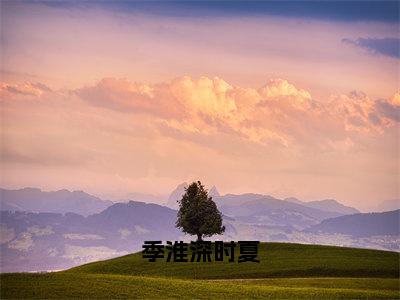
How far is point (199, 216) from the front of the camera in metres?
120

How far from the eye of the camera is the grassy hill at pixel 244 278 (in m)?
63.8

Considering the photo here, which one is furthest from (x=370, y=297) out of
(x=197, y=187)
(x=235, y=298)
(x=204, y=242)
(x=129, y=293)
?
(x=197, y=187)

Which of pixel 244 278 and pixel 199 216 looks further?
pixel 199 216

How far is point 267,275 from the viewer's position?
304 feet

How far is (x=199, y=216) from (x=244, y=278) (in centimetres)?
3082

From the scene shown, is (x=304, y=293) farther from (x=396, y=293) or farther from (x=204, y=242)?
(x=204, y=242)

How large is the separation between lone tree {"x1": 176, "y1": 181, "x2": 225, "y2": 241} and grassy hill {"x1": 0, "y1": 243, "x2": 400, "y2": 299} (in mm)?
9743

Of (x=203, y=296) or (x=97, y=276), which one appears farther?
(x=97, y=276)

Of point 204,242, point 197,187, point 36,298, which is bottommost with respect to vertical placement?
point 36,298

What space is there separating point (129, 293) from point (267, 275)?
114 ft

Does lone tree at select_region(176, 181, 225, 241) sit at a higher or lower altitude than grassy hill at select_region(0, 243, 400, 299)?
higher

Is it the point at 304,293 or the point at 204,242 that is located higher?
the point at 204,242

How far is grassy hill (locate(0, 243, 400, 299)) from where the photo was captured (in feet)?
209

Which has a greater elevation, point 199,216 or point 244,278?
point 199,216
